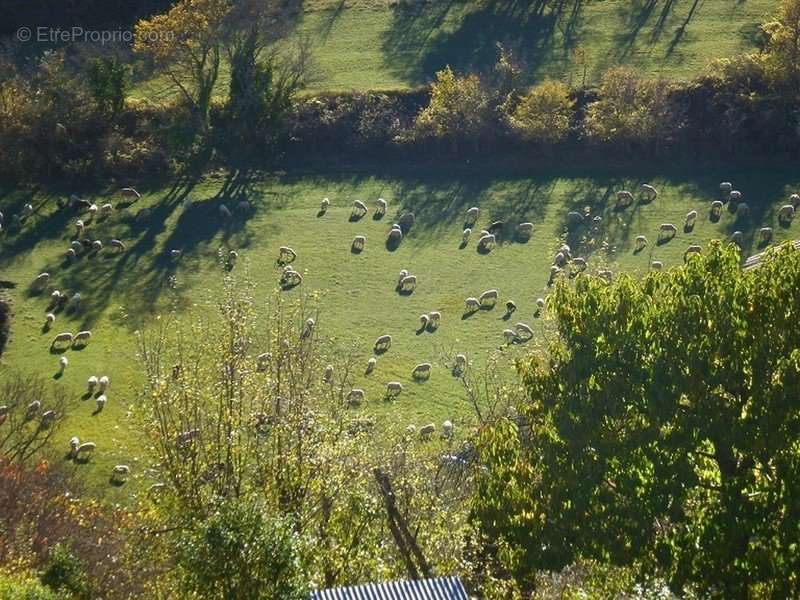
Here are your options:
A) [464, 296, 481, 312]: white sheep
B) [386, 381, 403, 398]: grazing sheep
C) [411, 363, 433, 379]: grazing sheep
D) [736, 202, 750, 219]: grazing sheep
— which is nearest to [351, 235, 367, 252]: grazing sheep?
[464, 296, 481, 312]: white sheep

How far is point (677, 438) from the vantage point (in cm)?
2462

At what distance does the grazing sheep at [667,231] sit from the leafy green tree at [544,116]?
9943 millimetres

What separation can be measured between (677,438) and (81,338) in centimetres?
3514

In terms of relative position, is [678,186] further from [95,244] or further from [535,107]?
[95,244]

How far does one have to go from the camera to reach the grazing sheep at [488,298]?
2218 inches

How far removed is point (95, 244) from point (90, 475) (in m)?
20.5

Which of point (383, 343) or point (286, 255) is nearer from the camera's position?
point (383, 343)

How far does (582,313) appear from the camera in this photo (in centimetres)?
2658

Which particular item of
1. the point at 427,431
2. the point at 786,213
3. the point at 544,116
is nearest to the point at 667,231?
the point at 786,213

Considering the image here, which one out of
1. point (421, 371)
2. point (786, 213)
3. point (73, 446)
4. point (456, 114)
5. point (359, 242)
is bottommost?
point (359, 242)

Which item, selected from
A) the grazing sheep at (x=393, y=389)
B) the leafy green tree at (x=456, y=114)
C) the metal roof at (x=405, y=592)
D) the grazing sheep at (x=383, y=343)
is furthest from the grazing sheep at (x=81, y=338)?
the metal roof at (x=405, y=592)

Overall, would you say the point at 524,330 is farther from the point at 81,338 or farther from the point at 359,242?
the point at 81,338

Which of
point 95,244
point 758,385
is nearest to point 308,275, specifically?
point 95,244

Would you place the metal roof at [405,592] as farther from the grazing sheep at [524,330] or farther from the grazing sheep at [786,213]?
the grazing sheep at [786,213]
